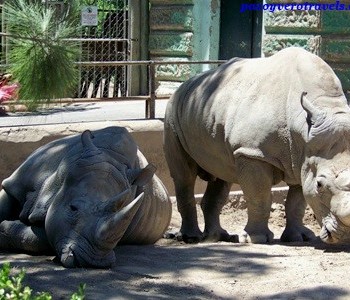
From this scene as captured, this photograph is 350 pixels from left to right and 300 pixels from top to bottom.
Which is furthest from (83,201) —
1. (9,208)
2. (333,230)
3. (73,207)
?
(333,230)

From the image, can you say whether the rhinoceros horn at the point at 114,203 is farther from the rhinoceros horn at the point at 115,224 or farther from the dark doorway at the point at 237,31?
the dark doorway at the point at 237,31

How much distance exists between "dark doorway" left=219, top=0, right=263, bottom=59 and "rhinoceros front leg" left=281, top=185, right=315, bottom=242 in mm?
7739

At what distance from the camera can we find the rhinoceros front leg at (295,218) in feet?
30.1

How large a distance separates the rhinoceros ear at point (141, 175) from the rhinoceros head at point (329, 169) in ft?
4.12

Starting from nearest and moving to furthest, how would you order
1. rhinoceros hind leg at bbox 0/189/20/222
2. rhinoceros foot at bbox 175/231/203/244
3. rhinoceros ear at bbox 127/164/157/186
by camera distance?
rhinoceros ear at bbox 127/164/157/186
rhinoceros hind leg at bbox 0/189/20/222
rhinoceros foot at bbox 175/231/203/244

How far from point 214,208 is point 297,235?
940 mm

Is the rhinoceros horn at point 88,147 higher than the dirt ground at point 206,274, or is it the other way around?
the rhinoceros horn at point 88,147

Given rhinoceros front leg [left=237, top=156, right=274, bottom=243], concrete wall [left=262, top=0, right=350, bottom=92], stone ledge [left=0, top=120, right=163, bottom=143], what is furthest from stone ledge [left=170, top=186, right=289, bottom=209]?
concrete wall [left=262, top=0, right=350, bottom=92]

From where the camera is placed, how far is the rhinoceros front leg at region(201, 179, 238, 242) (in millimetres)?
9570

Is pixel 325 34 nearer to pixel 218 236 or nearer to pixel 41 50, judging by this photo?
pixel 218 236

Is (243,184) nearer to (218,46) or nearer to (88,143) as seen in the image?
(88,143)

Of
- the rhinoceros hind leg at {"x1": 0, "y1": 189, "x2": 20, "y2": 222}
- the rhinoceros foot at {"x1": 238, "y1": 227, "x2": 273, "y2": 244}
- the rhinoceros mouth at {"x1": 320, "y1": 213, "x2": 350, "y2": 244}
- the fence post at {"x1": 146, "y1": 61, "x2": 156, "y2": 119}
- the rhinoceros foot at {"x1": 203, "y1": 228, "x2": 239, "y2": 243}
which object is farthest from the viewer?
the fence post at {"x1": 146, "y1": 61, "x2": 156, "y2": 119}

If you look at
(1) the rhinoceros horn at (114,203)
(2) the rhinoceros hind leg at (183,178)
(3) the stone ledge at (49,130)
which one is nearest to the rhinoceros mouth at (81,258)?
(1) the rhinoceros horn at (114,203)

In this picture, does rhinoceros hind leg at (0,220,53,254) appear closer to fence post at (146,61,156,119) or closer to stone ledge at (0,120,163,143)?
stone ledge at (0,120,163,143)
